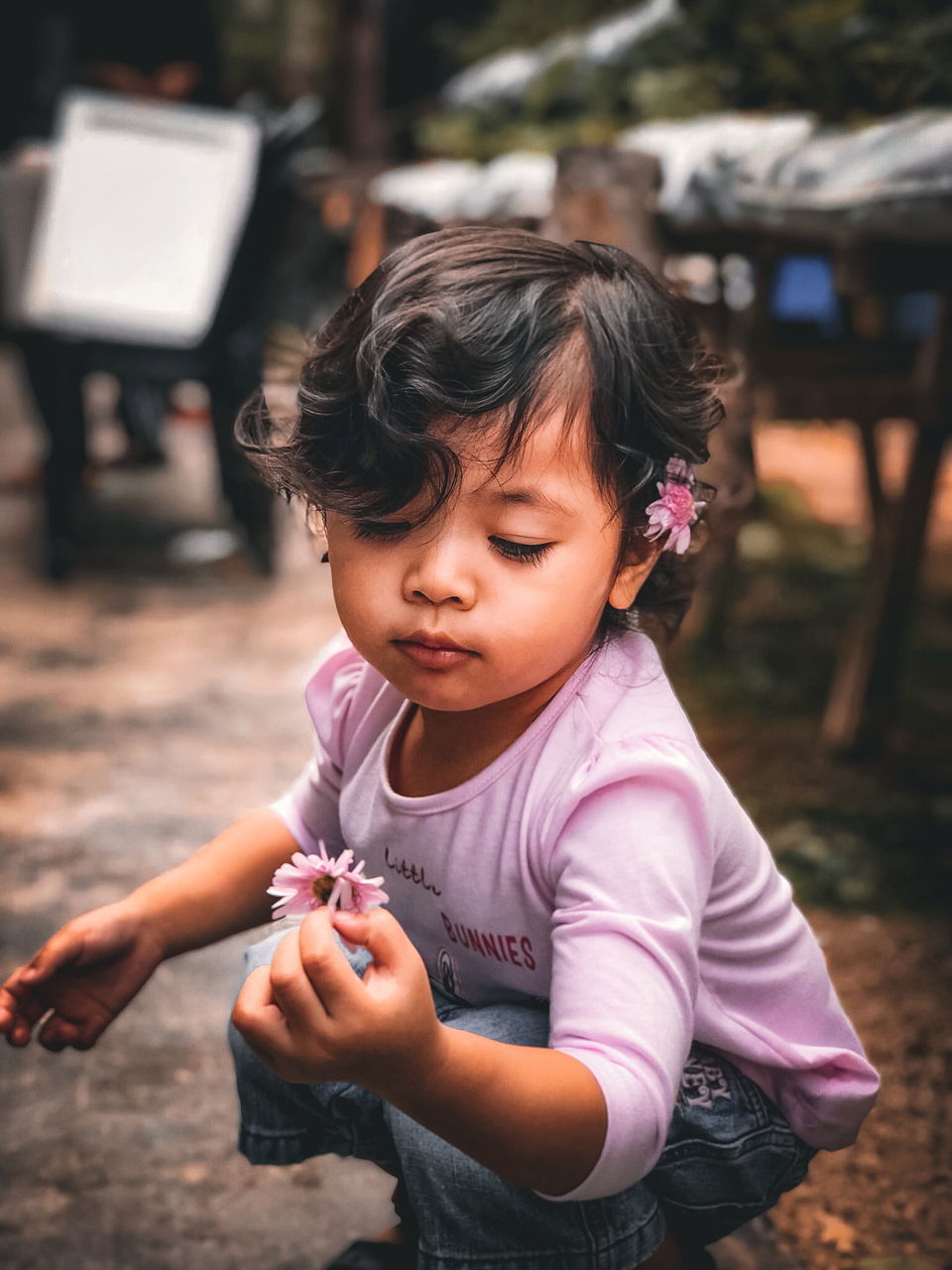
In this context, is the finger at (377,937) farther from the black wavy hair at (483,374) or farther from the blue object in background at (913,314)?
the blue object in background at (913,314)

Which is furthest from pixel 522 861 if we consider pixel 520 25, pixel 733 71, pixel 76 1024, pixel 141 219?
pixel 520 25

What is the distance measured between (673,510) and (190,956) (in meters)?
1.25

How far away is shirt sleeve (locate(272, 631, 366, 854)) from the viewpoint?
1.23 m

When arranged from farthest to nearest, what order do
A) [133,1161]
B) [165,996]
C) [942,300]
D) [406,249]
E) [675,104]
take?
1. [675,104]
2. [942,300]
3. [165,996]
4. [133,1161]
5. [406,249]

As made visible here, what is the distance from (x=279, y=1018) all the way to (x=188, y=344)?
335cm

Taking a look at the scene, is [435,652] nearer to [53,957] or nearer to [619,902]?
[619,902]

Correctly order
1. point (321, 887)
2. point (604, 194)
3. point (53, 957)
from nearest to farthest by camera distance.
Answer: point (321, 887)
point (53, 957)
point (604, 194)

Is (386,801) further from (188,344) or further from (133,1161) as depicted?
(188,344)

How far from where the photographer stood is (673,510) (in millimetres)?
1013

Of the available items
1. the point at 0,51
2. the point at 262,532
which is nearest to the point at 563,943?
the point at 262,532

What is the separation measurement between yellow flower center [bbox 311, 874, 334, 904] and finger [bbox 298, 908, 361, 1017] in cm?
9

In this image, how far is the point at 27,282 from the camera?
3.93m

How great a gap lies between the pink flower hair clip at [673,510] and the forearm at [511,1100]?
0.44 meters

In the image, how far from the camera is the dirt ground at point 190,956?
4.57 ft
